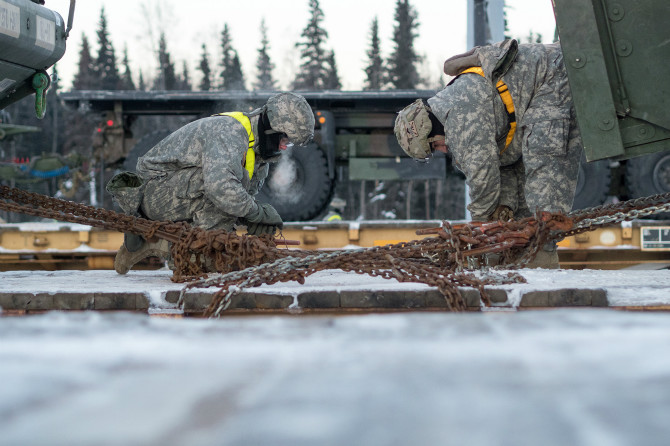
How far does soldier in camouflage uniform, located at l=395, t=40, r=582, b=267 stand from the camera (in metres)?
3.99

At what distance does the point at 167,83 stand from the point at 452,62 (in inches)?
1538

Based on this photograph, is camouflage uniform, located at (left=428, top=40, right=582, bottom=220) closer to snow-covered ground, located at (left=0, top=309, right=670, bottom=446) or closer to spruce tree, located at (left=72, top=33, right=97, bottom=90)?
snow-covered ground, located at (left=0, top=309, right=670, bottom=446)

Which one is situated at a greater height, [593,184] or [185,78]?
[185,78]

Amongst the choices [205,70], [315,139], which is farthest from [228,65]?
[315,139]

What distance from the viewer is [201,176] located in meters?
4.39

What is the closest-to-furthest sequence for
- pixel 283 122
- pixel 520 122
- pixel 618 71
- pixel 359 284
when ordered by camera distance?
1. pixel 359 284
2. pixel 618 71
3. pixel 520 122
4. pixel 283 122

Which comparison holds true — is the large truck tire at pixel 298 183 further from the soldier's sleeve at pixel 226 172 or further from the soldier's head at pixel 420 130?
the soldier's sleeve at pixel 226 172

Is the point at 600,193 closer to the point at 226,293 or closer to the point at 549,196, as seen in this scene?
the point at 549,196

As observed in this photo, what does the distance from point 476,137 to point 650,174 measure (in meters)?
5.68

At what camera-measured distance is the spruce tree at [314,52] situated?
3797 centimetres

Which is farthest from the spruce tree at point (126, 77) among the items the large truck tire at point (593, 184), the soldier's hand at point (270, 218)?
the soldier's hand at point (270, 218)

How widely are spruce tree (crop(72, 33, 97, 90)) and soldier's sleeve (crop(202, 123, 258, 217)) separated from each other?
41.7 m

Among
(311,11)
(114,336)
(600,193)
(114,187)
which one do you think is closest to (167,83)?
(311,11)

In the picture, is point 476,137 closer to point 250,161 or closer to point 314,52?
point 250,161
